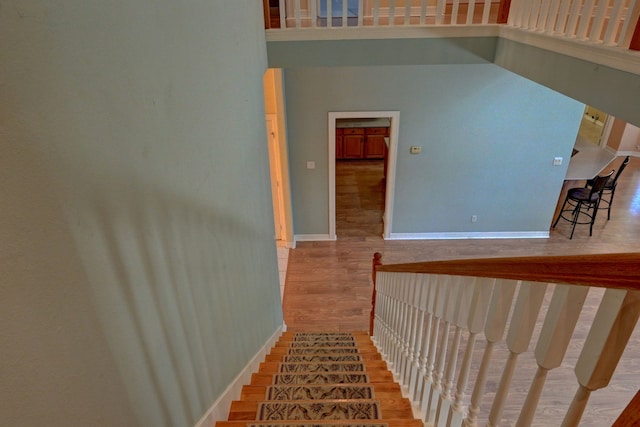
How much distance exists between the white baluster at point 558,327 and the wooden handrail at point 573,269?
0.04 meters

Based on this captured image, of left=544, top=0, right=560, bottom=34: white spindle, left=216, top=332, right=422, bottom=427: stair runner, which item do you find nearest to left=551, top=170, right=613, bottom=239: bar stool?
left=544, top=0, right=560, bottom=34: white spindle

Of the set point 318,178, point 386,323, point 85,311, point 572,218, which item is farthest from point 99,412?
point 572,218

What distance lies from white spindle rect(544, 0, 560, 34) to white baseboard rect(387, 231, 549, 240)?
12.3ft

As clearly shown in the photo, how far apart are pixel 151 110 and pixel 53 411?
0.83 metres

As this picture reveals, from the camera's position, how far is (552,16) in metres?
2.47

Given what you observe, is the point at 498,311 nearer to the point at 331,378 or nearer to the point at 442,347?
the point at 442,347

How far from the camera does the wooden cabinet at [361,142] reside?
873cm

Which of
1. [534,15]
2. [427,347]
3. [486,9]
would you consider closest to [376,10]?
[486,9]

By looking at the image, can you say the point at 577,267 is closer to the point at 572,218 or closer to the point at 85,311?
the point at 85,311

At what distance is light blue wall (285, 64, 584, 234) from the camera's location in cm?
489

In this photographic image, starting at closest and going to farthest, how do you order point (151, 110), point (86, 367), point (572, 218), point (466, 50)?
point (86, 367) < point (151, 110) < point (466, 50) < point (572, 218)

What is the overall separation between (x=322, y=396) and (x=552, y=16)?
282cm

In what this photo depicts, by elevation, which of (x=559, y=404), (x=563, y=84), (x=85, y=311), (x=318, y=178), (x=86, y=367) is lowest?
(x=559, y=404)

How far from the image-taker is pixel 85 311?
0.85 metres
